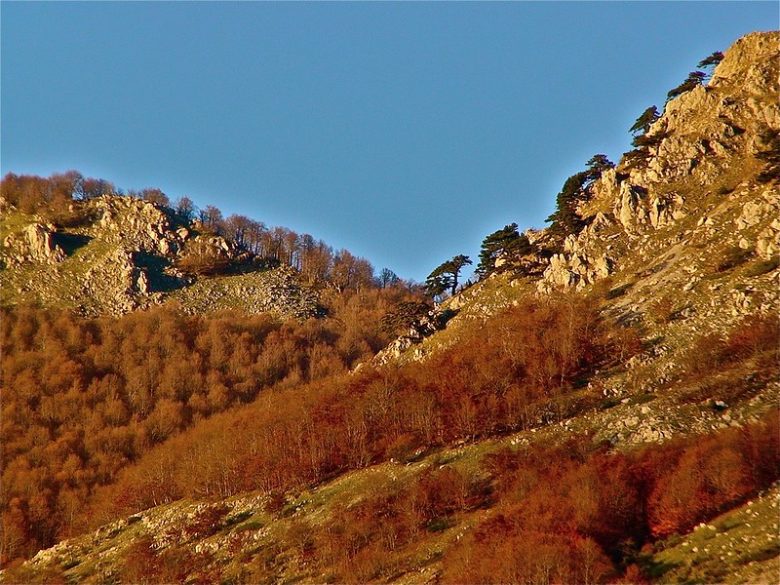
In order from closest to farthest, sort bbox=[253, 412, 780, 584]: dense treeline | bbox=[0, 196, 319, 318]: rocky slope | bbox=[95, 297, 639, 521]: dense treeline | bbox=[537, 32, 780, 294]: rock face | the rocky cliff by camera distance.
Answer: bbox=[253, 412, 780, 584]: dense treeline → the rocky cliff → bbox=[95, 297, 639, 521]: dense treeline → bbox=[537, 32, 780, 294]: rock face → bbox=[0, 196, 319, 318]: rocky slope

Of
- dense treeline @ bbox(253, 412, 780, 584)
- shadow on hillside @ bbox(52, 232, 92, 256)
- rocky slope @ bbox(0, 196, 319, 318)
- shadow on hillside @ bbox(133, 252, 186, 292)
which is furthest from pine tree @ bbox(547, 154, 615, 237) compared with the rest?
shadow on hillside @ bbox(52, 232, 92, 256)

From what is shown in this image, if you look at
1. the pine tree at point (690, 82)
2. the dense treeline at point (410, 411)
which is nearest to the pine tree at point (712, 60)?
the pine tree at point (690, 82)

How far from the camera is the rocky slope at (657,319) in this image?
155 ft

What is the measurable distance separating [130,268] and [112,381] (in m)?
36.2

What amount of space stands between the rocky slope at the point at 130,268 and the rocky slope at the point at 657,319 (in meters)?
64.7

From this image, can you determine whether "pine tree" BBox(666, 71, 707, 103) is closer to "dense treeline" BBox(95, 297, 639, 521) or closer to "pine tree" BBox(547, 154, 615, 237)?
"pine tree" BBox(547, 154, 615, 237)

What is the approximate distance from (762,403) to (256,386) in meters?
88.3

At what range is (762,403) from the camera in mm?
49031

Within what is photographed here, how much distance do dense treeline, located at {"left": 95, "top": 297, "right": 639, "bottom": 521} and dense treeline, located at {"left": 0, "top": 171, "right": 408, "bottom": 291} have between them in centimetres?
8839

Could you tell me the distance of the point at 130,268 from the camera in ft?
482

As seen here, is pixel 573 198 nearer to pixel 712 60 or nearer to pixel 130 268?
pixel 712 60

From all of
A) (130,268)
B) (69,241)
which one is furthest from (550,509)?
(69,241)

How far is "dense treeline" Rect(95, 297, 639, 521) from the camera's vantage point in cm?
6700

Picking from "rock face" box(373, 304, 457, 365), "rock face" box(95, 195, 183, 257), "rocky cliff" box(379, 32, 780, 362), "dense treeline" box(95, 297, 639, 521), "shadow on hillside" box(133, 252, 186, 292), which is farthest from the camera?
"rock face" box(95, 195, 183, 257)
